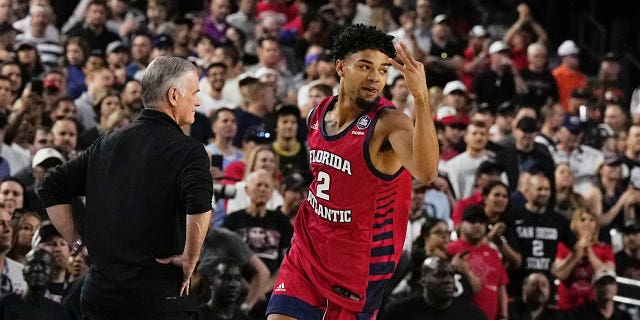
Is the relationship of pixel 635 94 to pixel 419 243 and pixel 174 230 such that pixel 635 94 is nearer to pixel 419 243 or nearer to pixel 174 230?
pixel 419 243

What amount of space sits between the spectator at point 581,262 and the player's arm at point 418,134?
5.50 m

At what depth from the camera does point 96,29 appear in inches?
595

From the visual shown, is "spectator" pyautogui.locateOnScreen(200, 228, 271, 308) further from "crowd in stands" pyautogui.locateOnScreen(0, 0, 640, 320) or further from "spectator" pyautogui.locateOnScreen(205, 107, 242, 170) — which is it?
"spectator" pyautogui.locateOnScreen(205, 107, 242, 170)

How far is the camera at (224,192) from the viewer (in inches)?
431

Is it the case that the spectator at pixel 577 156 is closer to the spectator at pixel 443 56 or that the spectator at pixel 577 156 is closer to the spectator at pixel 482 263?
the spectator at pixel 443 56

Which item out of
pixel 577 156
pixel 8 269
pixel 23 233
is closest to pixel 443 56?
pixel 577 156

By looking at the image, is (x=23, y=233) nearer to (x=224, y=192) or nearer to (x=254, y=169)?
(x=224, y=192)

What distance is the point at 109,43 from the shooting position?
15062 millimetres

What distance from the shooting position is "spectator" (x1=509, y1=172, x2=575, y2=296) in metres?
11.4

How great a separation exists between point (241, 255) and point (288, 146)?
2.25 metres

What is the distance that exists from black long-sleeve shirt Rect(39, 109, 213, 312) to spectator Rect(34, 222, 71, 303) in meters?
3.85

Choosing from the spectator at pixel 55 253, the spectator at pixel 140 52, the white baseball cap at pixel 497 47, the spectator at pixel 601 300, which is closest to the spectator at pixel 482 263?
the spectator at pixel 601 300

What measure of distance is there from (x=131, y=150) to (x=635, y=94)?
40.4ft

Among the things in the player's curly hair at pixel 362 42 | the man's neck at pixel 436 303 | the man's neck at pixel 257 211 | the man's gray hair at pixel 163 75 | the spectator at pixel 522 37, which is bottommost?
the man's neck at pixel 436 303
